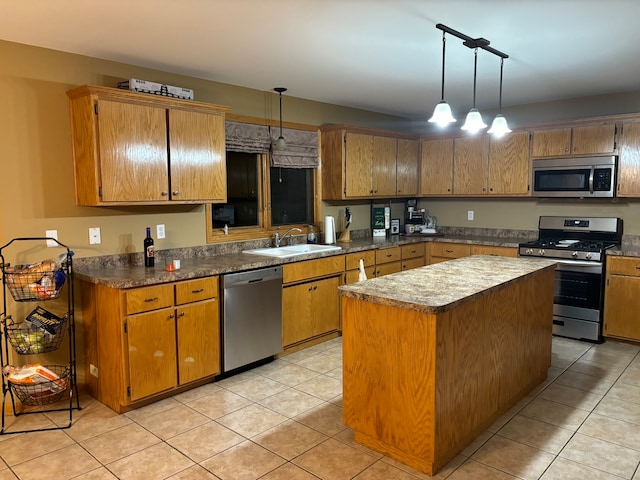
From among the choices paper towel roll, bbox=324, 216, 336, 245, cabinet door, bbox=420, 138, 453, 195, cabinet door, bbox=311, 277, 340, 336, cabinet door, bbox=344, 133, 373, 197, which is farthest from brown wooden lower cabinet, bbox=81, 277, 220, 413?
cabinet door, bbox=420, 138, 453, 195

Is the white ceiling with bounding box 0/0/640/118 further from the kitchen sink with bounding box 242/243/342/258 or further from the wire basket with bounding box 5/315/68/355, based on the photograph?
the wire basket with bounding box 5/315/68/355

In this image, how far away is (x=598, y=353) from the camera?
4.16 meters

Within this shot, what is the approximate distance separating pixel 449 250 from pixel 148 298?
11.6 ft

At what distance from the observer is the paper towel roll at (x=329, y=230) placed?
4900mm

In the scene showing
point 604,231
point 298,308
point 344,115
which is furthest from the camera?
point 344,115

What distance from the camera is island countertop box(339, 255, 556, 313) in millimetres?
2357

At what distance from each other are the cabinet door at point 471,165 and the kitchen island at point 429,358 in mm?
2625

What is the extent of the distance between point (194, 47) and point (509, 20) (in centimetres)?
195

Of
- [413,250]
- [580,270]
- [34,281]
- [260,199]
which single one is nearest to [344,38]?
[260,199]

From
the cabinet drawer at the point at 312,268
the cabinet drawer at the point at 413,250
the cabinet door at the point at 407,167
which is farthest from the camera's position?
the cabinet door at the point at 407,167

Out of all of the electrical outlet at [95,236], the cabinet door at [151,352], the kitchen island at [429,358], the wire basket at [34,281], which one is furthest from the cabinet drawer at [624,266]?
the wire basket at [34,281]

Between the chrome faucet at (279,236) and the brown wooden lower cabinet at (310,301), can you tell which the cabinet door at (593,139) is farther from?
the chrome faucet at (279,236)

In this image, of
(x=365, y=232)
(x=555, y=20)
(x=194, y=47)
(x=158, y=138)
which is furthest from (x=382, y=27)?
(x=365, y=232)

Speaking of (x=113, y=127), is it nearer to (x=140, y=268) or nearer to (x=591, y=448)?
(x=140, y=268)
